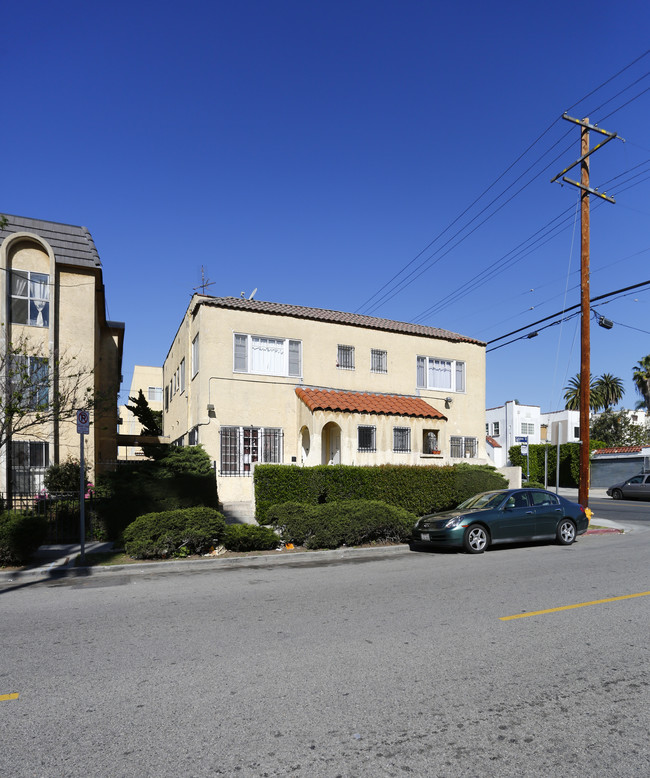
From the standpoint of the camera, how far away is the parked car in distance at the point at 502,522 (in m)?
13.4

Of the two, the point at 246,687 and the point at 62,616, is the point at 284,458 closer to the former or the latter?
the point at 62,616

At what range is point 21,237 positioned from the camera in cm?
1889

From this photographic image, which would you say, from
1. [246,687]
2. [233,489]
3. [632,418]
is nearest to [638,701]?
[246,687]

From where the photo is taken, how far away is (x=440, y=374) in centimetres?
2592

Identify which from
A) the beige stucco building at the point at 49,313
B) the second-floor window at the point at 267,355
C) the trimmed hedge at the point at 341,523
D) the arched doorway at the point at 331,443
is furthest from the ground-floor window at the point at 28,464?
the arched doorway at the point at 331,443

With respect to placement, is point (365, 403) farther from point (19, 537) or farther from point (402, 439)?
point (19, 537)

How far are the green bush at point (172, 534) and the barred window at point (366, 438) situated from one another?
9529 millimetres

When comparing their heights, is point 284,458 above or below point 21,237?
below

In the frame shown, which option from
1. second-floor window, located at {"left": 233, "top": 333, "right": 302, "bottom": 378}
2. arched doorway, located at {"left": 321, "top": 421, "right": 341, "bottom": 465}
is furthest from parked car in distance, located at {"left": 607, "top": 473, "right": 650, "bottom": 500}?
second-floor window, located at {"left": 233, "top": 333, "right": 302, "bottom": 378}

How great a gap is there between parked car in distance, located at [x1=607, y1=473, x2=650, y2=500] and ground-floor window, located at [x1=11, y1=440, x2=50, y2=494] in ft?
97.5

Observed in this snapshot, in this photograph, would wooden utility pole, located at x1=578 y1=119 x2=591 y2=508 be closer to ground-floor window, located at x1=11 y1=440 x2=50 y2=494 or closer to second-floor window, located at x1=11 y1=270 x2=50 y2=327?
ground-floor window, located at x1=11 y1=440 x2=50 y2=494

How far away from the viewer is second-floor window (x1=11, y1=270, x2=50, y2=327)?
18781 millimetres

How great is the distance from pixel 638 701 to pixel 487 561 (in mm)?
7571

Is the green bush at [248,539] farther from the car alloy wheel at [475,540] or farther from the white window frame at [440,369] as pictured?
the white window frame at [440,369]
